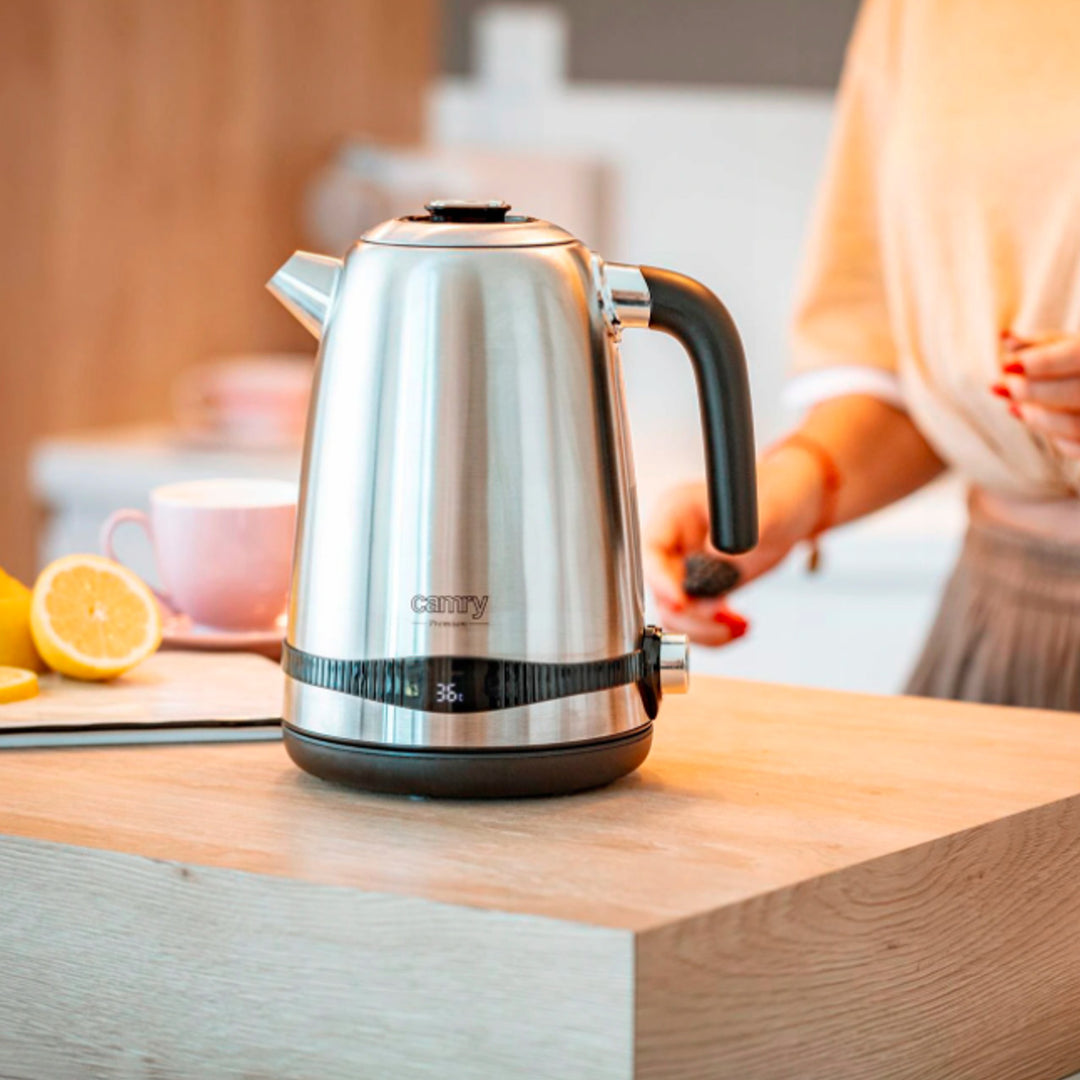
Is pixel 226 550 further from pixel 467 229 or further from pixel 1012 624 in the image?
pixel 1012 624

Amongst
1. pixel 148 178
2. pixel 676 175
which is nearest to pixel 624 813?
pixel 148 178

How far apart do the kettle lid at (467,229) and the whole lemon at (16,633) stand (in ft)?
0.98

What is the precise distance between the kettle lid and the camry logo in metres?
0.14

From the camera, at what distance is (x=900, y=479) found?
138 cm

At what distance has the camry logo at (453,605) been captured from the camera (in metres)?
0.72

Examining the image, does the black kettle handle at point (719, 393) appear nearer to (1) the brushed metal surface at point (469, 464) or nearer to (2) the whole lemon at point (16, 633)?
(1) the brushed metal surface at point (469, 464)

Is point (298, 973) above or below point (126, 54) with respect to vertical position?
below

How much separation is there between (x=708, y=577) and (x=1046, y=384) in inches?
9.0

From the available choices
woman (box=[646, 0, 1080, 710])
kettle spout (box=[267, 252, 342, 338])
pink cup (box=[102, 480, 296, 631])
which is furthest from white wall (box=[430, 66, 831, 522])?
kettle spout (box=[267, 252, 342, 338])

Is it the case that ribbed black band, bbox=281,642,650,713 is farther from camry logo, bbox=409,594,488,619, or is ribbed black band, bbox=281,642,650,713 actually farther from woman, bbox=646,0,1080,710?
woman, bbox=646,0,1080,710

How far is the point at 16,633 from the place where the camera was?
36.2 inches

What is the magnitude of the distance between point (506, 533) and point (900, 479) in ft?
2.36

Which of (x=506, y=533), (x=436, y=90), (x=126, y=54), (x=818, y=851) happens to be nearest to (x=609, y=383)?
(x=506, y=533)

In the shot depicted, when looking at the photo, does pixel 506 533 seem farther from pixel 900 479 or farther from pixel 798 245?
pixel 798 245
